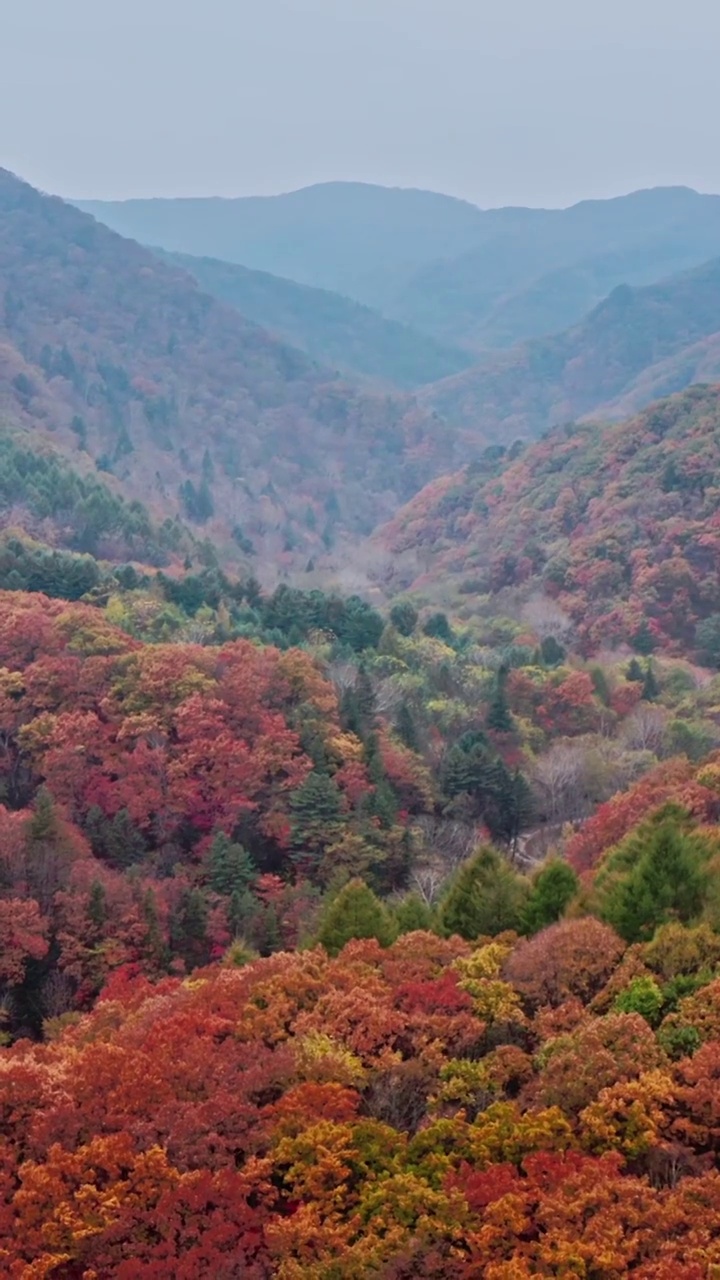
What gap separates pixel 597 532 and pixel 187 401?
96.2 meters

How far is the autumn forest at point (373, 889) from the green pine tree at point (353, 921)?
0.23ft

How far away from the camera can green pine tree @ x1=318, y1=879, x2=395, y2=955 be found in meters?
24.8

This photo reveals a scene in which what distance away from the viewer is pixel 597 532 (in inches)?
3376

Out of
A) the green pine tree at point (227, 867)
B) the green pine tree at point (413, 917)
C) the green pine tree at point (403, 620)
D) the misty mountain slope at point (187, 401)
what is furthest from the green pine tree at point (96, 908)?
the misty mountain slope at point (187, 401)

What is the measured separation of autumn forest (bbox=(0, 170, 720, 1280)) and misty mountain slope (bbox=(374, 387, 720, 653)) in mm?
351

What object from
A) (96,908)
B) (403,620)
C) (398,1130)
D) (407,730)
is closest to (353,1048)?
(398,1130)

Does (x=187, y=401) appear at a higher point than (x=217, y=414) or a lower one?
higher

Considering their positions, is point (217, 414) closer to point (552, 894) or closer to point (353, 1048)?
point (552, 894)

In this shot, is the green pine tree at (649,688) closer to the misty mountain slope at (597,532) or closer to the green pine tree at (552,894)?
the misty mountain slope at (597,532)

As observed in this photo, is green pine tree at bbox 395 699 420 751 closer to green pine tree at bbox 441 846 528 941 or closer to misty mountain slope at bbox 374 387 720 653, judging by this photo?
green pine tree at bbox 441 846 528 941

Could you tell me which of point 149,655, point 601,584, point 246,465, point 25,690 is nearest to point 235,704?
point 149,655

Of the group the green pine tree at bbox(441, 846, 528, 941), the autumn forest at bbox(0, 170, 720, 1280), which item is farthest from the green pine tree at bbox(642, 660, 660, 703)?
the green pine tree at bbox(441, 846, 528, 941)

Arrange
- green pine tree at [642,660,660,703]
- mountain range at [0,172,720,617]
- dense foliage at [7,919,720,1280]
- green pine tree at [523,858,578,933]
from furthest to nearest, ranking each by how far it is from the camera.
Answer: mountain range at [0,172,720,617] → green pine tree at [642,660,660,703] → green pine tree at [523,858,578,933] → dense foliage at [7,919,720,1280]

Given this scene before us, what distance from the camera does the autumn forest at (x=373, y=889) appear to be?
1527 cm
